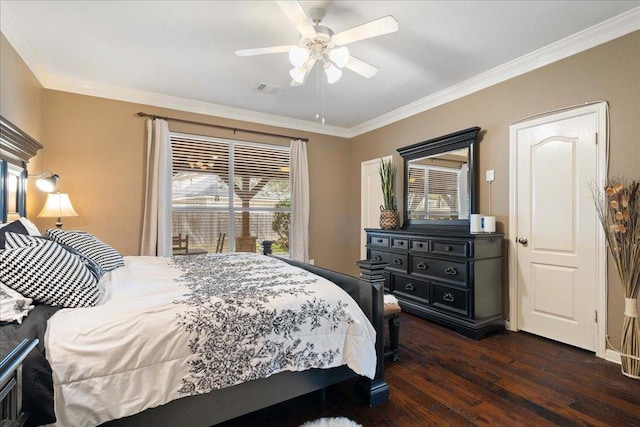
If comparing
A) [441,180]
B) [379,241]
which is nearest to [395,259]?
[379,241]

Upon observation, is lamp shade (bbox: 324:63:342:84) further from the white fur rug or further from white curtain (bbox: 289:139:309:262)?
white curtain (bbox: 289:139:309:262)

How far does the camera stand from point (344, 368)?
1.80 m

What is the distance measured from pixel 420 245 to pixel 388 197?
112 cm

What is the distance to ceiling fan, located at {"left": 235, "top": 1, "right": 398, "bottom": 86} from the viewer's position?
1968 millimetres

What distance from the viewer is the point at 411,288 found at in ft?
11.7

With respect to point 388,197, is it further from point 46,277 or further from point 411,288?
point 46,277

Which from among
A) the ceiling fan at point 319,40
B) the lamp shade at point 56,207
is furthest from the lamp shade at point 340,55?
the lamp shade at point 56,207

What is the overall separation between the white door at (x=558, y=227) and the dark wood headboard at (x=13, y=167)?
4315 millimetres

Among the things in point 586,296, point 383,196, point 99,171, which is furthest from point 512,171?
point 99,171

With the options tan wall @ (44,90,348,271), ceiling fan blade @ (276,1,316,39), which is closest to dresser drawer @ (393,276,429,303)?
ceiling fan blade @ (276,1,316,39)

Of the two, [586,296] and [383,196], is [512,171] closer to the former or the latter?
[586,296]

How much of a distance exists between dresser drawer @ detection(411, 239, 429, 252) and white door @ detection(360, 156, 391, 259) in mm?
1313

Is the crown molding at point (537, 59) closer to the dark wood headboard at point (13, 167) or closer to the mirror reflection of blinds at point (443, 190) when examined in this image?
the mirror reflection of blinds at point (443, 190)

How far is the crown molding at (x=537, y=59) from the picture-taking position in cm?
238
